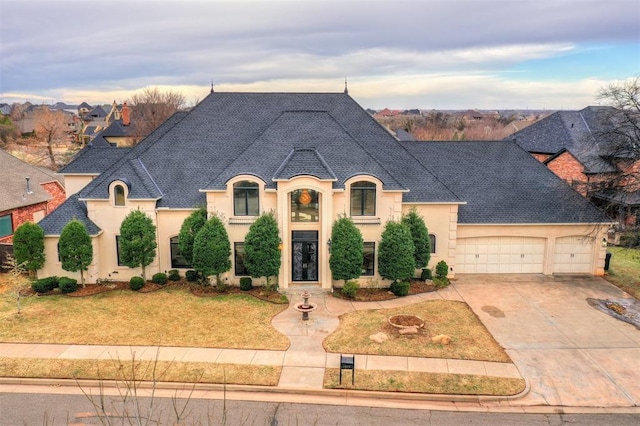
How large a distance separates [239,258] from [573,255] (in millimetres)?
20047

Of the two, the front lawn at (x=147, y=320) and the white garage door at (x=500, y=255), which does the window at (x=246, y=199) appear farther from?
the white garage door at (x=500, y=255)

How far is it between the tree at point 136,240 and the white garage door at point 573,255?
23814mm

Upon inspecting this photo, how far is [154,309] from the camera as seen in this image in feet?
75.8

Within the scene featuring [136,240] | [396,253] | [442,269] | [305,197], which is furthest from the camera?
[442,269]

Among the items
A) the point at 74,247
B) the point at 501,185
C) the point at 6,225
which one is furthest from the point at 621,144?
the point at 6,225

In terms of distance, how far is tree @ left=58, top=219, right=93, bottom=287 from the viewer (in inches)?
976

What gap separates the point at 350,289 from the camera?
2456 cm

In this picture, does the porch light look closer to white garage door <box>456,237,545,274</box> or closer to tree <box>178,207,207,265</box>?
tree <box>178,207,207,265</box>

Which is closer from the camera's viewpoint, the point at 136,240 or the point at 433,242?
the point at 136,240

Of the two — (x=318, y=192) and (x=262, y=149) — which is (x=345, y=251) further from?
(x=262, y=149)

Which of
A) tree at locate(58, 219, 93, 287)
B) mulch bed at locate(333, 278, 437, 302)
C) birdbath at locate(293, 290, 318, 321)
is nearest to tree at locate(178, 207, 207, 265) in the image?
tree at locate(58, 219, 93, 287)

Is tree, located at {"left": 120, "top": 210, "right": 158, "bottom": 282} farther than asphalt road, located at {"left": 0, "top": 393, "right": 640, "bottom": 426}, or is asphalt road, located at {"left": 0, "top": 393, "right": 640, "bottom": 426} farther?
tree, located at {"left": 120, "top": 210, "right": 158, "bottom": 282}

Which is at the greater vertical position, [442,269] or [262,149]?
[262,149]

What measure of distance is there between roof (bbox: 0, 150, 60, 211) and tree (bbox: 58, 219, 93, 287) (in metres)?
11.0
